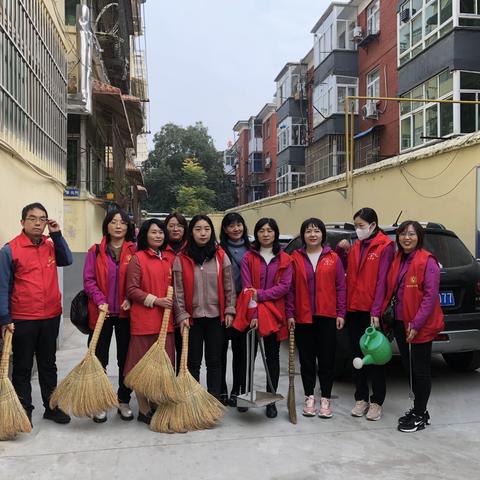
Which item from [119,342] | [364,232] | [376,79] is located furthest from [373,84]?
[119,342]

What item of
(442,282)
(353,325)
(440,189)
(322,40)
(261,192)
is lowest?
(353,325)

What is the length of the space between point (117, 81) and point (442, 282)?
16.6 meters

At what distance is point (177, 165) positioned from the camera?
144 ft

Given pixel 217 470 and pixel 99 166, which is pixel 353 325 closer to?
pixel 217 470

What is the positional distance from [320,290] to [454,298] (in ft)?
4.65

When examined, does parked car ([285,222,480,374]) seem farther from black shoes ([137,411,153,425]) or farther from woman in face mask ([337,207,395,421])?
black shoes ([137,411,153,425])

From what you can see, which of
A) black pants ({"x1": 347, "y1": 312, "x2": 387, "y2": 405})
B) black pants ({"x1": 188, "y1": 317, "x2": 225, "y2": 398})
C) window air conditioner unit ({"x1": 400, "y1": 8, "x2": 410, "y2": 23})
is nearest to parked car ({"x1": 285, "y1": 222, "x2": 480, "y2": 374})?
black pants ({"x1": 347, "y1": 312, "x2": 387, "y2": 405})

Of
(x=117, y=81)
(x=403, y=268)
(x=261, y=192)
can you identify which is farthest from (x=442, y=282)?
(x=261, y=192)

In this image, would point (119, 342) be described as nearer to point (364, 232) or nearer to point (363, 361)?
point (363, 361)

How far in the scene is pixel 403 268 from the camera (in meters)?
4.19

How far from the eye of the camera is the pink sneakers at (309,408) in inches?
173

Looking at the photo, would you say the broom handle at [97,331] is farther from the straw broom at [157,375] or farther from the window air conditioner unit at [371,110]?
the window air conditioner unit at [371,110]

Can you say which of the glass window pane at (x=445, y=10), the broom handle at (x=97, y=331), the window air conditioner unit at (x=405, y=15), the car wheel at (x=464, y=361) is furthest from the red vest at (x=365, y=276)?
the window air conditioner unit at (x=405, y=15)

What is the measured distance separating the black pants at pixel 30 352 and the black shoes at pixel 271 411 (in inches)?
70.6
